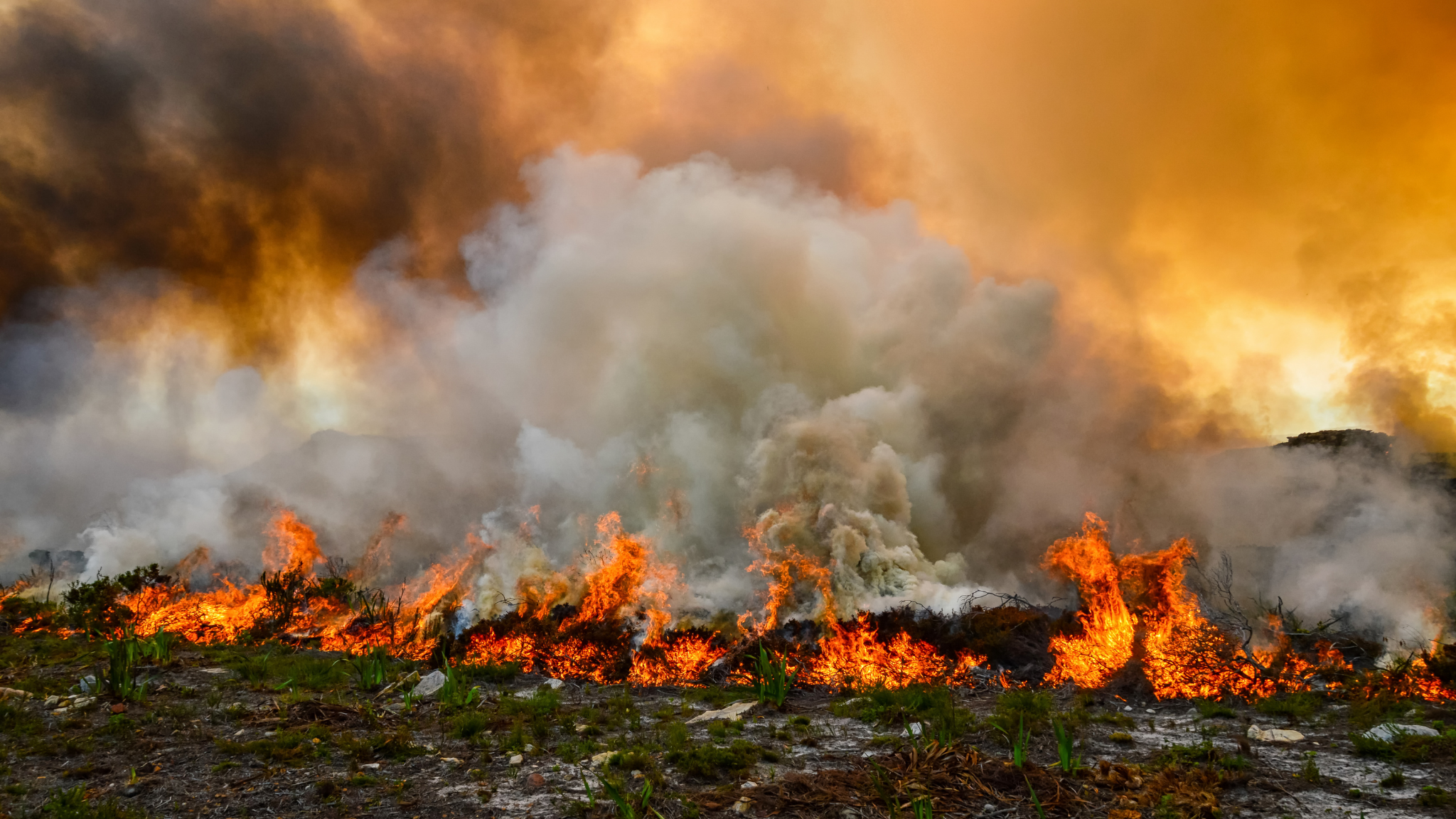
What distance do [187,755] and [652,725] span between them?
883 centimetres

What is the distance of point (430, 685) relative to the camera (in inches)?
639

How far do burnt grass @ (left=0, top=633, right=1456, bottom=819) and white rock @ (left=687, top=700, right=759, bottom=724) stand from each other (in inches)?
23.9

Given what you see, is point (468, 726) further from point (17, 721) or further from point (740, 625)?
point (740, 625)

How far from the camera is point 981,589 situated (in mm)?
29578

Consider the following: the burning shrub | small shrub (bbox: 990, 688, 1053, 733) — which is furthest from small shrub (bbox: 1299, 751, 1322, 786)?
the burning shrub

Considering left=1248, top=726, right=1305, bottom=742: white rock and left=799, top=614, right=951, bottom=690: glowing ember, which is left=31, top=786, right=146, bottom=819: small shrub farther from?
left=1248, top=726, right=1305, bottom=742: white rock

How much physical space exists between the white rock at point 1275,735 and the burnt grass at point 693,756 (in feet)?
0.76

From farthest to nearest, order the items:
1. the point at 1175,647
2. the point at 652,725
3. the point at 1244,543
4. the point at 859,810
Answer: the point at 1244,543 → the point at 1175,647 → the point at 652,725 → the point at 859,810

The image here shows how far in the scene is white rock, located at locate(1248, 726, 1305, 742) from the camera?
37.1ft

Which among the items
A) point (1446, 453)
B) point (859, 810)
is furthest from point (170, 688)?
point (1446, 453)

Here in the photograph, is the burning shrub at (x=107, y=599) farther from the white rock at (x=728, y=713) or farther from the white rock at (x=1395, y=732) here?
the white rock at (x=1395, y=732)

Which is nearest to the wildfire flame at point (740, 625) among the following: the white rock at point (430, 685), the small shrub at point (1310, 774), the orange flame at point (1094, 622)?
the orange flame at point (1094, 622)

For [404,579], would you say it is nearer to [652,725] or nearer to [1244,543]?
[652,725]

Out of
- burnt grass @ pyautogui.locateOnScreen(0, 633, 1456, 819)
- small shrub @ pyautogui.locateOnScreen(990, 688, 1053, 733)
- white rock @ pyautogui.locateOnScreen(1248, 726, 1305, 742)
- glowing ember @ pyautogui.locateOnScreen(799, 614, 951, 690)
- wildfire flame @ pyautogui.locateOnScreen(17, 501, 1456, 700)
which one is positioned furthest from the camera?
glowing ember @ pyautogui.locateOnScreen(799, 614, 951, 690)
